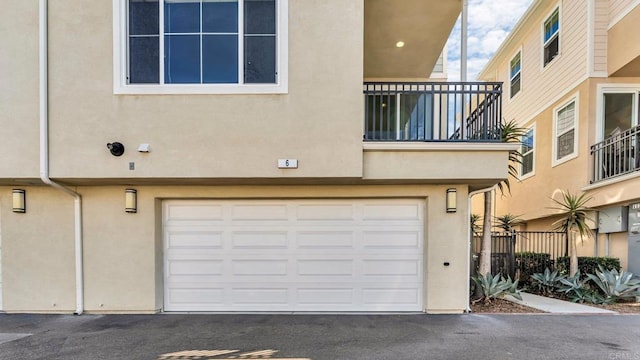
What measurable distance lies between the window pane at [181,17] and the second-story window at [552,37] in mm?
10180

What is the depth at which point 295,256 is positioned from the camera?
20.2 ft

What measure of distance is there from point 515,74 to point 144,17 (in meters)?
12.8

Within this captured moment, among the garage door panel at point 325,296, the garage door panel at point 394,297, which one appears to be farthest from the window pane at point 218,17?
the garage door panel at point 394,297

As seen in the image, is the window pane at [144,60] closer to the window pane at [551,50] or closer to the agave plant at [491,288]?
the agave plant at [491,288]

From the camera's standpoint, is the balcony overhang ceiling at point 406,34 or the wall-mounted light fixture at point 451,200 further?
the balcony overhang ceiling at point 406,34

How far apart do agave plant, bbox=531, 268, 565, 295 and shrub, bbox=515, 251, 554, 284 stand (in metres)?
0.78

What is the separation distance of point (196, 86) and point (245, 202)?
214 centimetres

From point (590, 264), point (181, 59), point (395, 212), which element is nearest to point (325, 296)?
point (395, 212)

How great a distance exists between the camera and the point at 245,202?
620 cm

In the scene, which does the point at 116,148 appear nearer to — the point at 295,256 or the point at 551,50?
the point at 295,256

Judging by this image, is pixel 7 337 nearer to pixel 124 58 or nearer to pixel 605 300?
pixel 124 58

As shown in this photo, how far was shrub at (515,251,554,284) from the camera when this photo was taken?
8.53 meters

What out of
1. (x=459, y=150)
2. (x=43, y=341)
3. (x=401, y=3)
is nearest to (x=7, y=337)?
(x=43, y=341)

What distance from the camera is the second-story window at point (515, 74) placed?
41.5 feet
